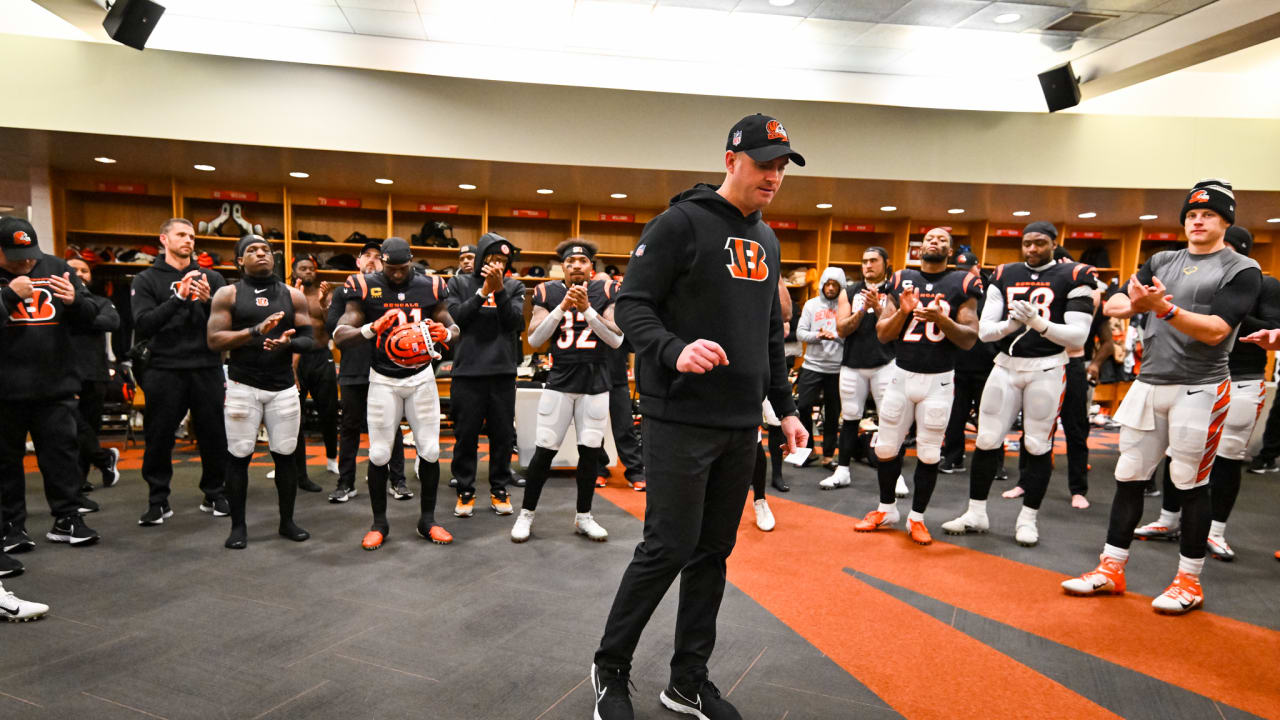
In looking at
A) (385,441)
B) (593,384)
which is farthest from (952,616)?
(385,441)

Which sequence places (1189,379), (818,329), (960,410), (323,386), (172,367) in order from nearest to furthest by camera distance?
1. (1189,379)
2. (172,367)
3. (960,410)
4. (323,386)
5. (818,329)

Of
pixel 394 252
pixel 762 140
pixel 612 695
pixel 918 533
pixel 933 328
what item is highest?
pixel 762 140

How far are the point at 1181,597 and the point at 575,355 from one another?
306cm

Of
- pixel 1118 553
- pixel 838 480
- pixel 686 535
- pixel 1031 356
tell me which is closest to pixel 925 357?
pixel 1031 356

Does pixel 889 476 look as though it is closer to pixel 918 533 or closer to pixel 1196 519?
pixel 918 533

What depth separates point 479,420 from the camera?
4125 millimetres

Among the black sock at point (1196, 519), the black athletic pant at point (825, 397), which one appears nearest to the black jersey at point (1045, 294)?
the black sock at point (1196, 519)

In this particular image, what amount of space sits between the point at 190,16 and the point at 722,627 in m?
7.12

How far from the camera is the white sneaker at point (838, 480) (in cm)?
495

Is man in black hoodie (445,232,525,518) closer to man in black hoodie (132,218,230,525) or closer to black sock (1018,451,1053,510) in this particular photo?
man in black hoodie (132,218,230,525)

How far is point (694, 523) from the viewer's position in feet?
5.91

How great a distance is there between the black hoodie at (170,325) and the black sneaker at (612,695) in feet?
10.5

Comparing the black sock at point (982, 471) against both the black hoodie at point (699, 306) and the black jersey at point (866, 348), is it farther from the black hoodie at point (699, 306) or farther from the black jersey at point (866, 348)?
the black hoodie at point (699, 306)

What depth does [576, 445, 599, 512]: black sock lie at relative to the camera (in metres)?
3.63
